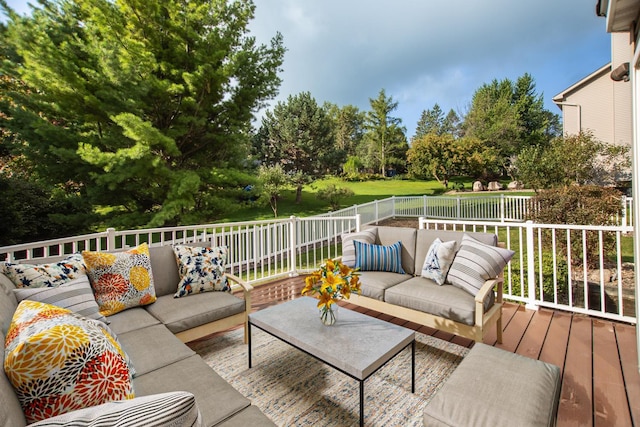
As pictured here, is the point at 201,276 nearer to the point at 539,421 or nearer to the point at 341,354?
the point at 341,354

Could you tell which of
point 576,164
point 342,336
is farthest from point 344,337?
point 576,164

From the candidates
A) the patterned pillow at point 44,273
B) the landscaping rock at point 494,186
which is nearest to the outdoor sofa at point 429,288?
the patterned pillow at point 44,273

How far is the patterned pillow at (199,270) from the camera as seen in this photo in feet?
8.98

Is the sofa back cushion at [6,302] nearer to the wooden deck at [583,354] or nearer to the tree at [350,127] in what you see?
the wooden deck at [583,354]

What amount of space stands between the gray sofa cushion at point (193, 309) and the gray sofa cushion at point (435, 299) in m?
1.48

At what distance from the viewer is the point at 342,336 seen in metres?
1.99

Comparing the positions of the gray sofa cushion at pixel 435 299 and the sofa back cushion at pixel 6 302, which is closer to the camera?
the sofa back cushion at pixel 6 302

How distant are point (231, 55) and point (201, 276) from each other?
6.46 meters

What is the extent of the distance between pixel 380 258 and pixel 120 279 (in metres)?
2.48

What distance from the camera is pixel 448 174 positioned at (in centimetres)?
1328

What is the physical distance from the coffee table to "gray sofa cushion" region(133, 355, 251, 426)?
0.58m

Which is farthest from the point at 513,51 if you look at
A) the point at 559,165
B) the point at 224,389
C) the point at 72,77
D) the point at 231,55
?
the point at 224,389

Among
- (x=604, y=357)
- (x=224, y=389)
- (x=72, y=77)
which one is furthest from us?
(x=72, y=77)

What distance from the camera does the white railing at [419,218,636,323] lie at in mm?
2951
